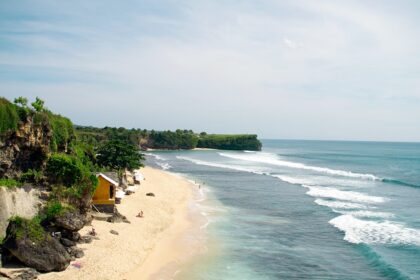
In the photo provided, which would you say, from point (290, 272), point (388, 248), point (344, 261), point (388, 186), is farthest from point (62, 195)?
point (388, 186)

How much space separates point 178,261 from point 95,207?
9.59 meters

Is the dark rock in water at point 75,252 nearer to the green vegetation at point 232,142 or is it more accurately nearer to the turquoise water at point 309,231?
the turquoise water at point 309,231

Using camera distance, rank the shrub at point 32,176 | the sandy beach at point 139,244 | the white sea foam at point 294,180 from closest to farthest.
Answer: the sandy beach at point 139,244 → the shrub at point 32,176 → the white sea foam at point 294,180

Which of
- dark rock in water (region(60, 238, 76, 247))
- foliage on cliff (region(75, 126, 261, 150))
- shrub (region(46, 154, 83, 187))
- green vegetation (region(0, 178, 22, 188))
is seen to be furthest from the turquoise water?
foliage on cliff (region(75, 126, 261, 150))

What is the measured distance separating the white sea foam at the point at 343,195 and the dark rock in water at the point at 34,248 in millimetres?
34203

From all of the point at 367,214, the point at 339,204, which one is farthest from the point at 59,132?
the point at 339,204

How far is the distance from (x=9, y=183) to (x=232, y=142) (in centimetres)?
13159

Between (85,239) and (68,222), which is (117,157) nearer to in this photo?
(85,239)

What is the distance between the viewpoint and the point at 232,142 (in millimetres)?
154750

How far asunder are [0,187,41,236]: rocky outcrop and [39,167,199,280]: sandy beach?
3504 mm

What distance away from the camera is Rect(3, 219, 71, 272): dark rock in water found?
20609 millimetres

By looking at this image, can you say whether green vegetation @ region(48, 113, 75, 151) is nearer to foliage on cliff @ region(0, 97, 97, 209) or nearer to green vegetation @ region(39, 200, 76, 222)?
foliage on cliff @ region(0, 97, 97, 209)

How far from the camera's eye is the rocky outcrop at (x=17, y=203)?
2334 cm

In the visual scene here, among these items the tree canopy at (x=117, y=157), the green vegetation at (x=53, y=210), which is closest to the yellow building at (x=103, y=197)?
the green vegetation at (x=53, y=210)
